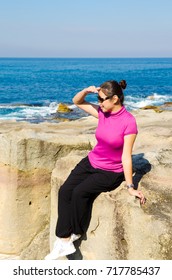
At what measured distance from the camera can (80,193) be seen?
446cm

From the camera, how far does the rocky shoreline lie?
4.34 metres

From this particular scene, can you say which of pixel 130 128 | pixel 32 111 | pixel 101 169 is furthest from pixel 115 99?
pixel 32 111

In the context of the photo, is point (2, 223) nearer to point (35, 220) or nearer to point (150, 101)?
point (35, 220)

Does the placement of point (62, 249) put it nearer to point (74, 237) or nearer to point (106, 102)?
point (74, 237)

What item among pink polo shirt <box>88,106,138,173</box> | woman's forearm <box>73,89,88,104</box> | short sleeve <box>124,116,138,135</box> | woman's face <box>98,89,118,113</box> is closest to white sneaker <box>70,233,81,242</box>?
pink polo shirt <box>88,106,138,173</box>

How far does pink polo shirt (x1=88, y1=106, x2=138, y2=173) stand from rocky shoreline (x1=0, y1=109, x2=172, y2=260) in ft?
1.15

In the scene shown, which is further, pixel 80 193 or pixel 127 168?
pixel 80 193

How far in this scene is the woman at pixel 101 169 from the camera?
4.30 m

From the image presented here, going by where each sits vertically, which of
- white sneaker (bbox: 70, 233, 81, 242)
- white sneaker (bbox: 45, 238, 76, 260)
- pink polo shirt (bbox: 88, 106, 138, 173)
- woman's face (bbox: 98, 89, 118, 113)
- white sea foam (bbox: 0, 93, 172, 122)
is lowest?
white sea foam (bbox: 0, 93, 172, 122)

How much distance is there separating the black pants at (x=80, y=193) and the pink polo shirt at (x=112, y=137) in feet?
0.31

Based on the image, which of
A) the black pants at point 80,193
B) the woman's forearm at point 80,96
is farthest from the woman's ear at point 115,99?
the black pants at point 80,193

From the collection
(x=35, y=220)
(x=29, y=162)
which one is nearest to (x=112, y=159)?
(x=29, y=162)

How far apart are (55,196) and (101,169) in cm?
112

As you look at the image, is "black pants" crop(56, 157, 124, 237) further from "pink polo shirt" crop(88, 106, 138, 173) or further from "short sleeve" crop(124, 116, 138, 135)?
"short sleeve" crop(124, 116, 138, 135)
